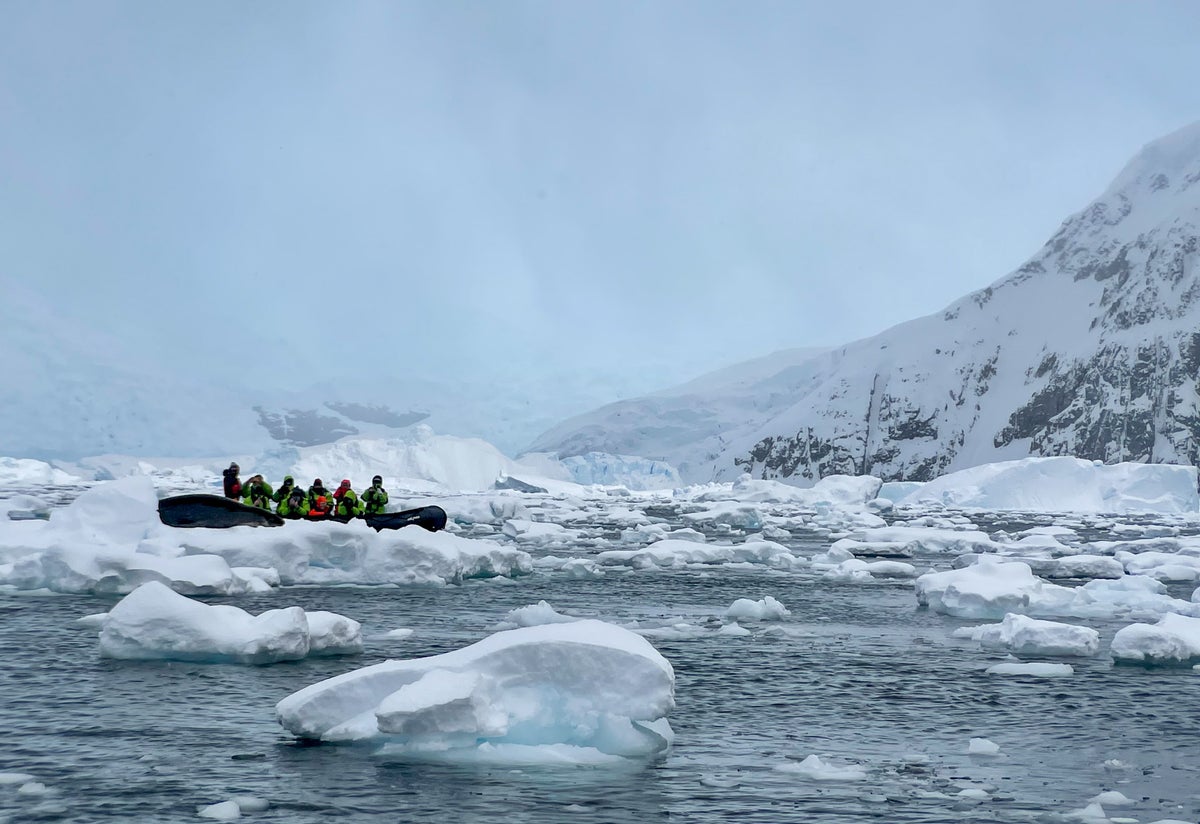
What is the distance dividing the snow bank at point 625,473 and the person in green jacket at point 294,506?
106446 mm

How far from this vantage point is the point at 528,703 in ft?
29.4

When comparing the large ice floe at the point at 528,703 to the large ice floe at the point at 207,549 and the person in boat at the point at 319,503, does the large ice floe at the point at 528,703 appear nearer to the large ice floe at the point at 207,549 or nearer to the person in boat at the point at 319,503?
the large ice floe at the point at 207,549

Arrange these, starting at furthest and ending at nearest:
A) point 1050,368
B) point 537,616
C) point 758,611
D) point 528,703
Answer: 1. point 1050,368
2. point 758,611
3. point 537,616
4. point 528,703

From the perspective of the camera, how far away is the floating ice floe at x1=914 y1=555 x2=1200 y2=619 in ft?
59.9

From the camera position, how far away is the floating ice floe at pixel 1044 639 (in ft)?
46.7

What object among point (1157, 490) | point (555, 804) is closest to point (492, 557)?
point (555, 804)

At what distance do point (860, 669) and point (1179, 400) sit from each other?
134 metres

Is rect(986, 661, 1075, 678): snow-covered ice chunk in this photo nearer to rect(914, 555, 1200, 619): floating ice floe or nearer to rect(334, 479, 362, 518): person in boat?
rect(914, 555, 1200, 619): floating ice floe

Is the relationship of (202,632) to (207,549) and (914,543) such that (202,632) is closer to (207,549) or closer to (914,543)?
(207,549)

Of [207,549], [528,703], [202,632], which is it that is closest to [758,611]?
[202,632]

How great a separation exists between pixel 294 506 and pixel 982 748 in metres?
20.3

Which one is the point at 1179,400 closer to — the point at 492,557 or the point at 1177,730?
the point at 492,557

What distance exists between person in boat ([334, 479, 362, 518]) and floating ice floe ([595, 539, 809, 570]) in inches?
238

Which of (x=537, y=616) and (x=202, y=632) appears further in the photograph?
(x=537, y=616)
